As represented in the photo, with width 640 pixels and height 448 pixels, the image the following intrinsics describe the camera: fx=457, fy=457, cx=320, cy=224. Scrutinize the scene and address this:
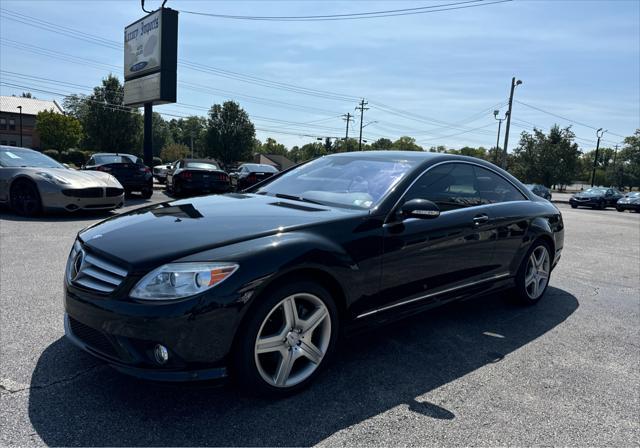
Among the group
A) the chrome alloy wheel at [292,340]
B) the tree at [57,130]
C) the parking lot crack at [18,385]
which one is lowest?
Answer: the parking lot crack at [18,385]

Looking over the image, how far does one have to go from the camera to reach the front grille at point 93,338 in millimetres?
2344

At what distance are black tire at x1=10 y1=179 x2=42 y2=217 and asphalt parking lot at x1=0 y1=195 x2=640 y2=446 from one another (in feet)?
15.8

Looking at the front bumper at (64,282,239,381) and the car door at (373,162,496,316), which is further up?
the car door at (373,162,496,316)

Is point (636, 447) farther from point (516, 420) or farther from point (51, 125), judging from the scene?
point (51, 125)

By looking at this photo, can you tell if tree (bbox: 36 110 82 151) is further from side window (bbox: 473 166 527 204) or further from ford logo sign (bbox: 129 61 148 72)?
side window (bbox: 473 166 527 204)

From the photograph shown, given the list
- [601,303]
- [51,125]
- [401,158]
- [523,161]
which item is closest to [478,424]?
[401,158]

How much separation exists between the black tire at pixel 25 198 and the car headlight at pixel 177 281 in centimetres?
758

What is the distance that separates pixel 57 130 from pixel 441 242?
68.5 meters

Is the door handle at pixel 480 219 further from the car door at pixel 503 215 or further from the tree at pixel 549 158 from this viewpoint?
the tree at pixel 549 158

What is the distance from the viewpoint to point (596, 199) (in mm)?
30141

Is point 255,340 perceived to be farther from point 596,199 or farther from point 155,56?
point 596,199

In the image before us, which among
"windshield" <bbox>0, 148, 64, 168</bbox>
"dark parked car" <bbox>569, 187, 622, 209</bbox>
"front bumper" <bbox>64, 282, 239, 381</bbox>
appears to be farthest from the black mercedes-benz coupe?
"dark parked car" <bbox>569, 187, 622, 209</bbox>

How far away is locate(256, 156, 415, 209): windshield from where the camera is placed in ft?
10.9

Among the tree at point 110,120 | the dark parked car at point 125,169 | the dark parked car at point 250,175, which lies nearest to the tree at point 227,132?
the tree at point 110,120
